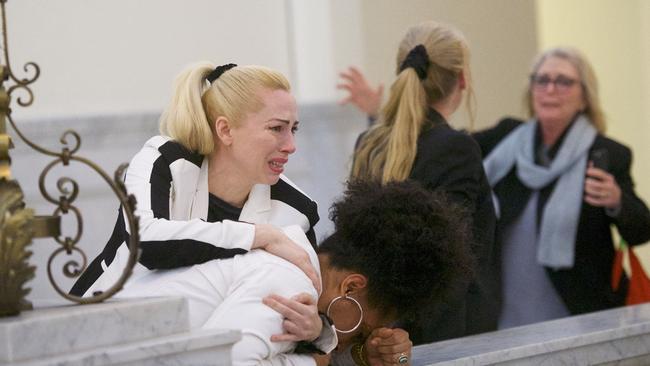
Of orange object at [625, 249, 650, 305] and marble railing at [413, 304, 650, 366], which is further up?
marble railing at [413, 304, 650, 366]

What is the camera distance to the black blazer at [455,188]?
4168 millimetres

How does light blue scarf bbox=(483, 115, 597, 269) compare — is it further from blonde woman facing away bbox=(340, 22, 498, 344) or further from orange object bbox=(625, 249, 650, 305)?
blonde woman facing away bbox=(340, 22, 498, 344)

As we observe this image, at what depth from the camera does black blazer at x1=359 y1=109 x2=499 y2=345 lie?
4168 millimetres

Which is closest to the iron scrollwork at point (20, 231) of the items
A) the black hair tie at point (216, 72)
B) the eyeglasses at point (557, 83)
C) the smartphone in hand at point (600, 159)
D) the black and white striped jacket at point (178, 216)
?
the black and white striped jacket at point (178, 216)

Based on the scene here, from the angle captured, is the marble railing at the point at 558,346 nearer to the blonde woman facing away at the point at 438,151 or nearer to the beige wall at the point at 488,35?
the blonde woman facing away at the point at 438,151

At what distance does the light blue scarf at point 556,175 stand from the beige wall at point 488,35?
187 centimetres

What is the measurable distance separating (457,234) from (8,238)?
1242 mm

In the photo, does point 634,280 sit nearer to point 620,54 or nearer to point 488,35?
point 488,35

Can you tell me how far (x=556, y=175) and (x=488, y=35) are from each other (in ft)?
8.85

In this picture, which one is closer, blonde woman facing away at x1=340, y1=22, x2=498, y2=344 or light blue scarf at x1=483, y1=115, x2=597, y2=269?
blonde woman facing away at x1=340, y1=22, x2=498, y2=344

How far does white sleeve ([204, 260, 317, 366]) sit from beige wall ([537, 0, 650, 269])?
7.61 meters

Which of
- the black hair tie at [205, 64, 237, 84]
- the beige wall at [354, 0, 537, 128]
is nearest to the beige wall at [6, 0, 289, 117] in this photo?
the beige wall at [354, 0, 537, 128]

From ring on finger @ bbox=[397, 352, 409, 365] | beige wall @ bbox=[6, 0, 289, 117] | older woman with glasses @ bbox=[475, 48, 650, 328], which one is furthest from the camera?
beige wall @ bbox=[6, 0, 289, 117]

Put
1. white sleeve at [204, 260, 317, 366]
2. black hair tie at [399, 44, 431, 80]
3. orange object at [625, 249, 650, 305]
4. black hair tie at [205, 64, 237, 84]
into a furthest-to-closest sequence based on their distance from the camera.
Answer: orange object at [625, 249, 650, 305], black hair tie at [399, 44, 431, 80], black hair tie at [205, 64, 237, 84], white sleeve at [204, 260, 317, 366]
